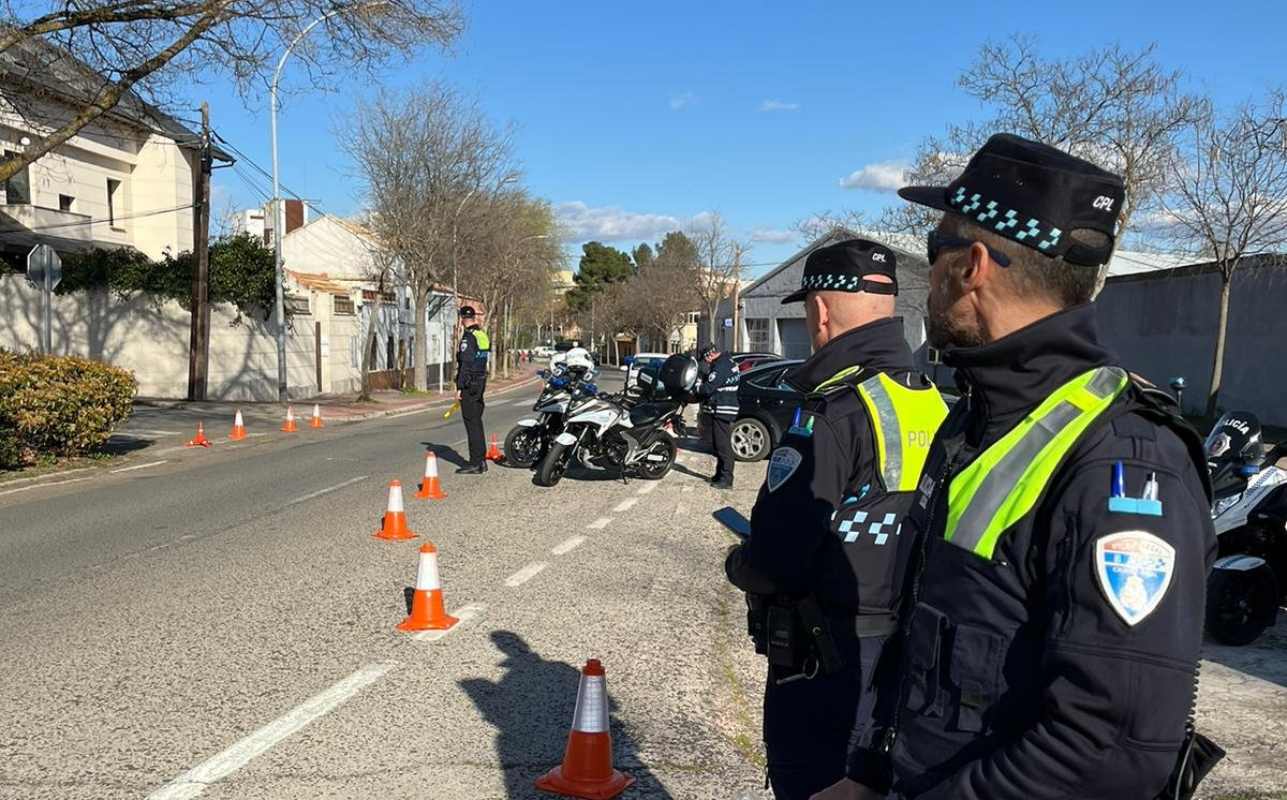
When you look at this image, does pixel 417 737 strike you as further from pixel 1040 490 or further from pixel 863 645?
pixel 1040 490

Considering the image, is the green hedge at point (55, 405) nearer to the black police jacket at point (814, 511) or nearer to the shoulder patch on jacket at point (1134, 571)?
the black police jacket at point (814, 511)

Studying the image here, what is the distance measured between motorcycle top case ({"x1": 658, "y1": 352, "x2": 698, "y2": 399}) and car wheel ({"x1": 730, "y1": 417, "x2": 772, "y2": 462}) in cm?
234

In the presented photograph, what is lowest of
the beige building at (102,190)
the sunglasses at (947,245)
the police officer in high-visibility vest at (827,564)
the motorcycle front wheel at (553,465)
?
the motorcycle front wheel at (553,465)

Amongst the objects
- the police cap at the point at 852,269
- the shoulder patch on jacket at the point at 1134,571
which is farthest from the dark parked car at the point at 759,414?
the shoulder patch on jacket at the point at 1134,571

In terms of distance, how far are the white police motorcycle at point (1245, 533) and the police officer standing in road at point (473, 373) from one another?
8.20 m

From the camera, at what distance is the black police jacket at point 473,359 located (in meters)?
12.3

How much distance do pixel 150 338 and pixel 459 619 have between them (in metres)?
23.2

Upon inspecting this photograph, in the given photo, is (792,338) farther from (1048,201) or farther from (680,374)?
(1048,201)

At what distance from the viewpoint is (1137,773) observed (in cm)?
139

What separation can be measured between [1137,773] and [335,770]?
3311 mm

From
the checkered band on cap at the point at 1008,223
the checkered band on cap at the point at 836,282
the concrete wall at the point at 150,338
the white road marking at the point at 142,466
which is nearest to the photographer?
the checkered band on cap at the point at 1008,223

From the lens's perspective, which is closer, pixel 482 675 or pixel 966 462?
pixel 966 462

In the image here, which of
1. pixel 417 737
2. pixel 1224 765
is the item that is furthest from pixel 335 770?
pixel 1224 765

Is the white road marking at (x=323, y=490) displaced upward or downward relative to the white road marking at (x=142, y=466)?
upward
